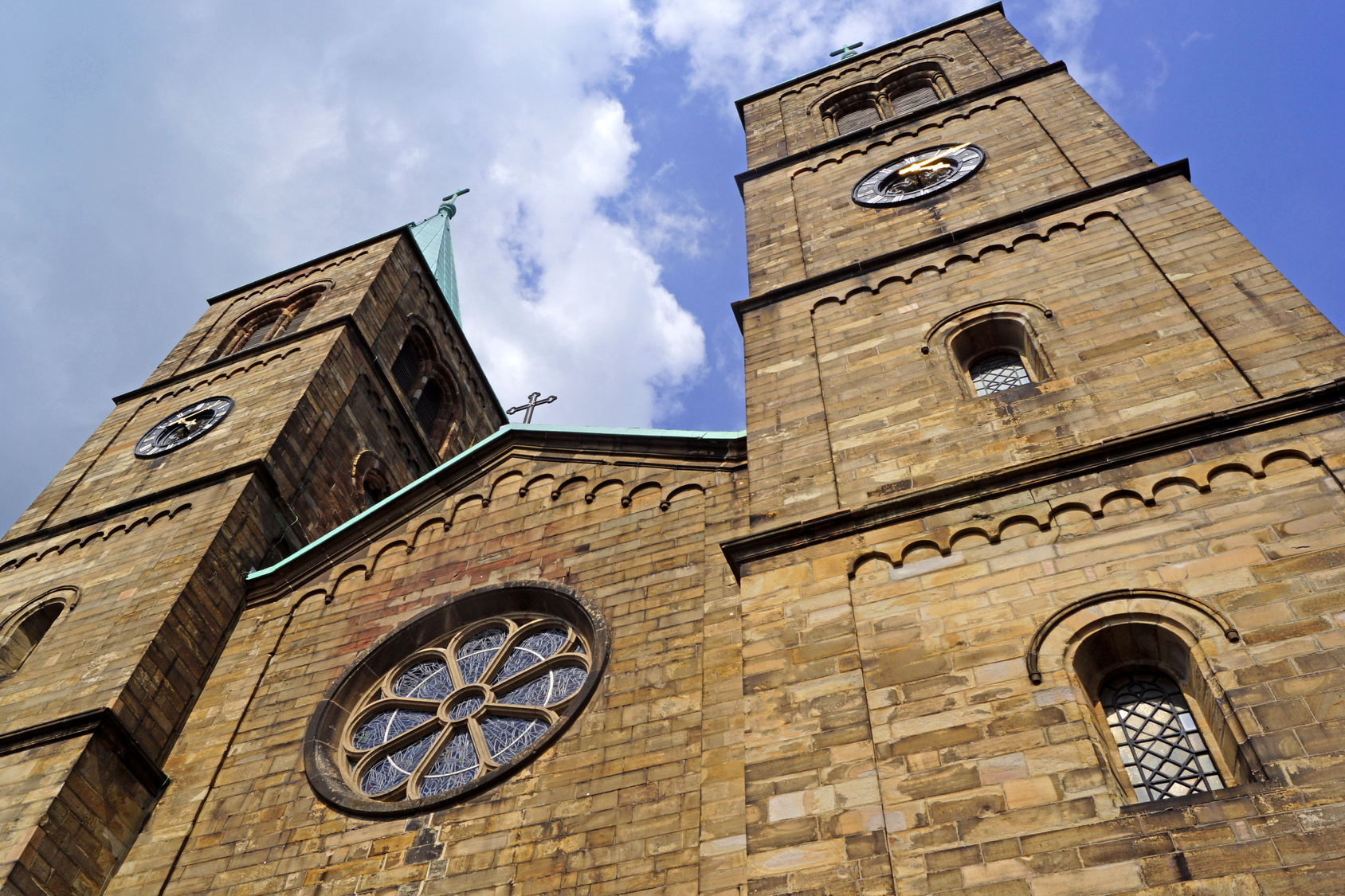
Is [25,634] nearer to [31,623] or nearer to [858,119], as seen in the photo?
[31,623]

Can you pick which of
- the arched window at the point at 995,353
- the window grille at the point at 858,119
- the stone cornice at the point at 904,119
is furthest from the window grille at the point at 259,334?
the arched window at the point at 995,353

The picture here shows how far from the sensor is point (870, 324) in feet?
36.9

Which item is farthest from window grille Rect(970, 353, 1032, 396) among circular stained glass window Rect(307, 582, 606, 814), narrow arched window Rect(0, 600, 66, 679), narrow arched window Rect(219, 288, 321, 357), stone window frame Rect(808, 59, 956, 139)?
narrow arched window Rect(219, 288, 321, 357)

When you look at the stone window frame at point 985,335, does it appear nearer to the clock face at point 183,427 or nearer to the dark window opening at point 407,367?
the clock face at point 183,427

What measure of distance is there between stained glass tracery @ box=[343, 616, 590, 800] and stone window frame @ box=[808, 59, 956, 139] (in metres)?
11.9

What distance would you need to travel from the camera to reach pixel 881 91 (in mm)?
19609

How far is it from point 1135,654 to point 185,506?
1141cm

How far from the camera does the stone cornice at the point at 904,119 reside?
15.9m

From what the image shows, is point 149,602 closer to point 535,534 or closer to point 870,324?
point 535,534

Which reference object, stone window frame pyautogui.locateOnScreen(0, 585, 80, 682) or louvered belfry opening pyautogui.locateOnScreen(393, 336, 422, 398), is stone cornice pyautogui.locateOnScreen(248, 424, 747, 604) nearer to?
stone window frame pyautogui.locateOnScreen(0, 585, 80, 682)

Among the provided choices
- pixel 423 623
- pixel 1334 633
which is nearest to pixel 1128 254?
pixel 1334 633

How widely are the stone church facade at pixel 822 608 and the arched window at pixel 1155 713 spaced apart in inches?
1.1

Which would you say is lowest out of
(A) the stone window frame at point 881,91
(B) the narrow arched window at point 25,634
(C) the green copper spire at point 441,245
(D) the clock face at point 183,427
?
(B) the narrow arched window at point 25,634

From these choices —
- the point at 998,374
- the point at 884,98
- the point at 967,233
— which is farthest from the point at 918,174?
the point at 884,98
